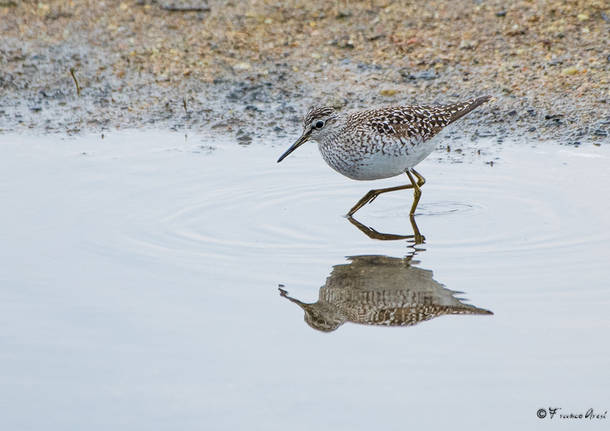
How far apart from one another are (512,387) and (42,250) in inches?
140

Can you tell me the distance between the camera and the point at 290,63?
412 inches

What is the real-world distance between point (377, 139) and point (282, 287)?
2.13m

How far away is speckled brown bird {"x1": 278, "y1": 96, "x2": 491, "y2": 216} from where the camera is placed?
295 inches

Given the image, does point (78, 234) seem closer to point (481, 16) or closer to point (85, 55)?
point (85, 55)

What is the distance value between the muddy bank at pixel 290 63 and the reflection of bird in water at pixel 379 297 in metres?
3.17

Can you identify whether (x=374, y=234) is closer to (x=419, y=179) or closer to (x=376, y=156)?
(x=376, y=156)

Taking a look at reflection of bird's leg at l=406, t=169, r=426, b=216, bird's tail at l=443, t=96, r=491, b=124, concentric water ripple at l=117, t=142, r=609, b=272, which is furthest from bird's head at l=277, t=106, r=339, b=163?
bird's tail at l=443, t=96, r=491, b=124

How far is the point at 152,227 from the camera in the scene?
6.91 meters

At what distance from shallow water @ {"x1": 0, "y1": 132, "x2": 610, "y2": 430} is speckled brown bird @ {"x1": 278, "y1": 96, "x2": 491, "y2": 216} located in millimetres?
299

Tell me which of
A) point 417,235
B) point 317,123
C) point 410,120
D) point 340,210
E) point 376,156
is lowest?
point 340,210

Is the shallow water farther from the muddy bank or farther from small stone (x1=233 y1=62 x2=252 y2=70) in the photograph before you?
small stone (x1=233 y1=62 x2=252 y2=70)

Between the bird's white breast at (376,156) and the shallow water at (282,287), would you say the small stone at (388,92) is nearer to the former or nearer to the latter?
the shallow water at (282,287)

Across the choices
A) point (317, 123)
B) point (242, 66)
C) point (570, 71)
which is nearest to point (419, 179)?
point (317, 123)

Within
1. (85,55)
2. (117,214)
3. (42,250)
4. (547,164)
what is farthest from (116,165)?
(547,164)
